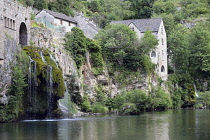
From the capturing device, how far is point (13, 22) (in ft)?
211

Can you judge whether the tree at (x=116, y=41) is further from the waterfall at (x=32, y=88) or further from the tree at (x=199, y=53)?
the waterfall at (x=32, y=88)

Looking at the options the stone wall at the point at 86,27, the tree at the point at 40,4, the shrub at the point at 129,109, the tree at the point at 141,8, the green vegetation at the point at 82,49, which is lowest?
the shrub at the point at 129,109

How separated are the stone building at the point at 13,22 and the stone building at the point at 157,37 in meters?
32.8

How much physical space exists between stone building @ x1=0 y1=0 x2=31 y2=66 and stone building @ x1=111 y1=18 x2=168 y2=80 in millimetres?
32779

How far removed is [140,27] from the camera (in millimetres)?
98062

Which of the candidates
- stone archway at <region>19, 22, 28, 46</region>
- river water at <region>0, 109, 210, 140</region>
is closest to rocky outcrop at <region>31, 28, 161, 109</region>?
stone archway at <region>19, 22, 28, 46</region>

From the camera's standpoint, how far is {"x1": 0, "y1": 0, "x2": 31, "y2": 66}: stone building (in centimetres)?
5933

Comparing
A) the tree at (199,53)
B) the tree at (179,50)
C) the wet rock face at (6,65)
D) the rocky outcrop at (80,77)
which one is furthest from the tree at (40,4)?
the wet rock face at (6,65)

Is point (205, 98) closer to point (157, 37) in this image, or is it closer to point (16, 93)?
point (157, 37)

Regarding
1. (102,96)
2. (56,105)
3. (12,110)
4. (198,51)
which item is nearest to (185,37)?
(198,51)

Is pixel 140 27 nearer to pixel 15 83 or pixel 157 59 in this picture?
pixel 157 59

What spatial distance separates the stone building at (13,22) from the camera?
195ft

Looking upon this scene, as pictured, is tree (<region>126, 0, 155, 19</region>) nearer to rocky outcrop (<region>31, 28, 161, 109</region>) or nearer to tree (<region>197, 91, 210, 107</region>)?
tree (<region>197, 91, 210, 107</region>)

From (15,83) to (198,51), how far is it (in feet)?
165
